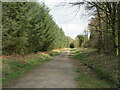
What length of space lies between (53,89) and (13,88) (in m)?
1.84

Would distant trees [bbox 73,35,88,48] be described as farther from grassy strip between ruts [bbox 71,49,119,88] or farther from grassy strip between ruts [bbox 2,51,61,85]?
grassy strip between ruts [bbox 2,51,61,85]

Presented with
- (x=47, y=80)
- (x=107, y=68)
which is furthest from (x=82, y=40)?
(x=47, y=80)

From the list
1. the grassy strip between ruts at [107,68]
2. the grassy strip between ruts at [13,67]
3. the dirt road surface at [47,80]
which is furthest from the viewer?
the grassy strip between ruts at [13,67]

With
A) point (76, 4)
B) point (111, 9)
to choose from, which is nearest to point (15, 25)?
point (76, 4)

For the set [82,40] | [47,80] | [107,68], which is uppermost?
[82,40]

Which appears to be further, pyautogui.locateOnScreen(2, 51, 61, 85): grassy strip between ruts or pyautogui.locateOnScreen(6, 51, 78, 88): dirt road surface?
pyautogui.locateOnScreen(2, 51, 61, 85): grassy strip between ruts

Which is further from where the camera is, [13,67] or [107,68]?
[13,67]

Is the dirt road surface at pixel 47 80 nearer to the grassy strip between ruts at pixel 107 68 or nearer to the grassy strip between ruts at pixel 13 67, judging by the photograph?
the grassy strip between ruts at pixel 13 67

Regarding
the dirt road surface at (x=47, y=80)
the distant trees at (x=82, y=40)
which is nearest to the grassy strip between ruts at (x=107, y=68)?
the dirt road surface at (x=47, y=80)

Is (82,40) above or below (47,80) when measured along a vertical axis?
above

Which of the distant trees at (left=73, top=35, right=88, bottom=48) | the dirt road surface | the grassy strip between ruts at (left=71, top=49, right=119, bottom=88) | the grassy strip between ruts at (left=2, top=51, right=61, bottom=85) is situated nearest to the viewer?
the dirt road surface

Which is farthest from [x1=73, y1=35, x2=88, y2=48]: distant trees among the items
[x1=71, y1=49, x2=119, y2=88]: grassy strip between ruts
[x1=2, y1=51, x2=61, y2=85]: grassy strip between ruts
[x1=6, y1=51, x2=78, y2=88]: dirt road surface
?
[x1=6, y1=51, x2=78, y2=88]: dirt road surface

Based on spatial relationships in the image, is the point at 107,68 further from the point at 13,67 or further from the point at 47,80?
the point at 13,67

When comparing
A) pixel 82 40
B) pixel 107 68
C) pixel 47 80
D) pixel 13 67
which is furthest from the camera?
pixel 82 40
